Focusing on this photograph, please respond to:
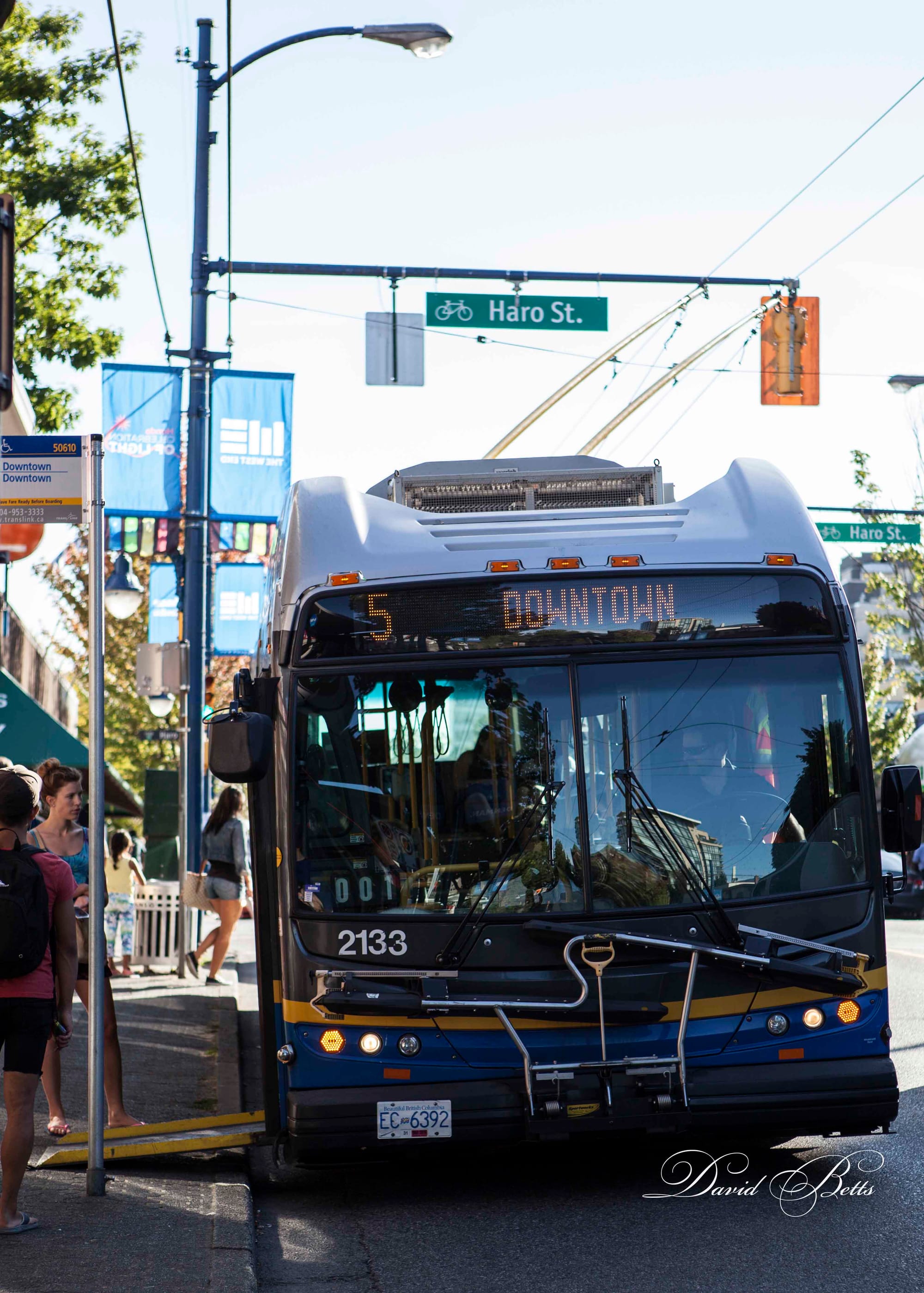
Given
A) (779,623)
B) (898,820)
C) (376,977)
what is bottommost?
(376,977)

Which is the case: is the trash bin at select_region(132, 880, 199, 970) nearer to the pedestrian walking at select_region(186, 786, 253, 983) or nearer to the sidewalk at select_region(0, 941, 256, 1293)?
the pedestrian walking at select_region(186, 786, 253, 983)

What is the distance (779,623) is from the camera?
23.8 ft

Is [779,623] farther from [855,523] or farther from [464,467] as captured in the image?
[855,523]

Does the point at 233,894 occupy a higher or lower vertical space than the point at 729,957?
lower

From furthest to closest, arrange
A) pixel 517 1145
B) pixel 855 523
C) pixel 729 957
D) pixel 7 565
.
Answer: pixel 855 523, pixel 7 565, pixel 517 1145, pixel 729 957

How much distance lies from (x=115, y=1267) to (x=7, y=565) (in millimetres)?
17178

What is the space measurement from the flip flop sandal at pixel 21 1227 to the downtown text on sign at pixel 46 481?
9.37 feet

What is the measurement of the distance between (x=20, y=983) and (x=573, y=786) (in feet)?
7.84

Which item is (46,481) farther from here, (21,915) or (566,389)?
(566,389)

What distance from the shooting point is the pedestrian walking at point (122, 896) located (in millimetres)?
14523

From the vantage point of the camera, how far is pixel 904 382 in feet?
75.8

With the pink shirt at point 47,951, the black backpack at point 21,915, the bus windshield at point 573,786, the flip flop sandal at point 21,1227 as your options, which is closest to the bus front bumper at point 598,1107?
the bus windshield at point 573,786

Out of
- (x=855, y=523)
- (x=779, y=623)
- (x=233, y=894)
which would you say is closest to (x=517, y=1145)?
(x=779, y=623)

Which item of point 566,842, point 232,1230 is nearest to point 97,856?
point 232,1230
